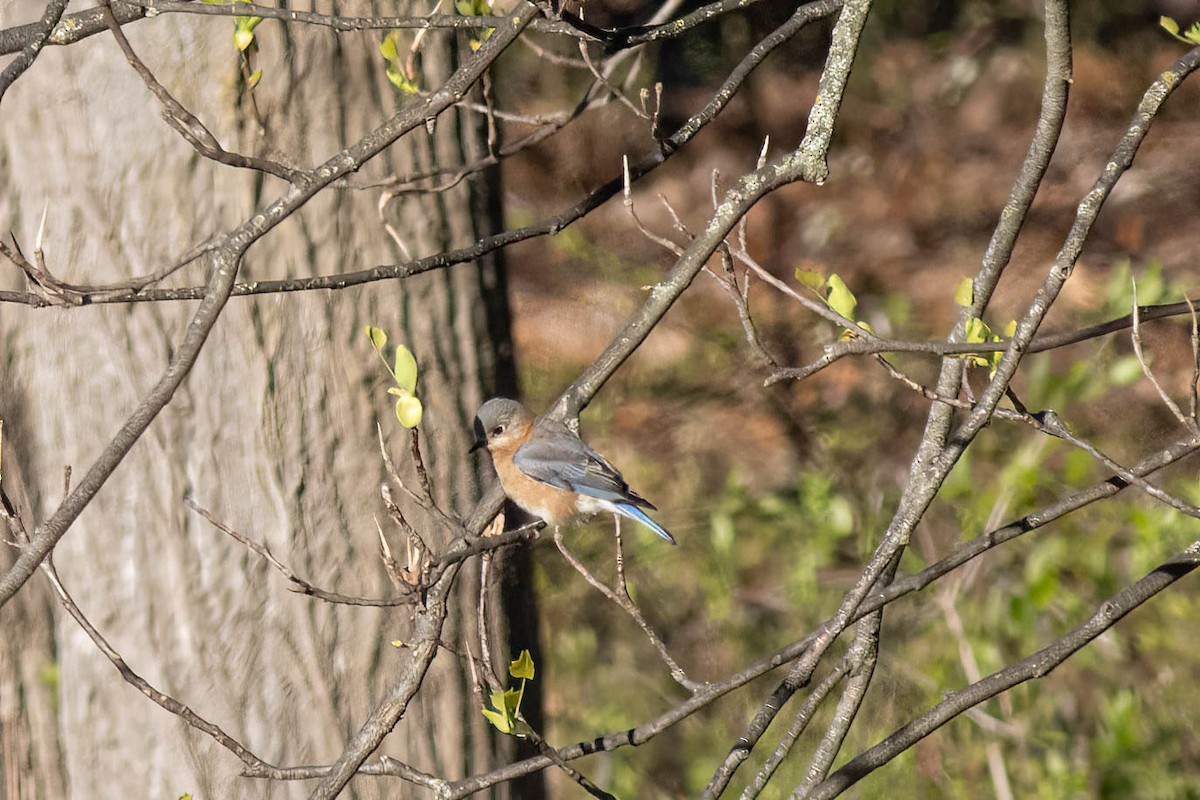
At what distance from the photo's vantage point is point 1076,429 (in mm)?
4539

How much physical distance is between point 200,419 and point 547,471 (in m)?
1.04

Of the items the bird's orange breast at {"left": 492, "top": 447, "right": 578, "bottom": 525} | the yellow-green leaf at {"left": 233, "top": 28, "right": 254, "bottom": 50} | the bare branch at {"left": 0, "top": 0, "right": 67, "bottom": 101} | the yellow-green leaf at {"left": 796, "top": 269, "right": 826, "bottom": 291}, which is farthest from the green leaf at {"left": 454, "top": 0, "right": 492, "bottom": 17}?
the bird's orange breast at {"left": 492, "top": 447, "right": 578, "bottom": 525}

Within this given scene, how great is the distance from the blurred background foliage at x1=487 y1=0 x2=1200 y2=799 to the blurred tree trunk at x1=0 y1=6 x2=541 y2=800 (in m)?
1.77

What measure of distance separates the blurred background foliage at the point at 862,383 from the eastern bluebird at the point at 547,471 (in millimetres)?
1133

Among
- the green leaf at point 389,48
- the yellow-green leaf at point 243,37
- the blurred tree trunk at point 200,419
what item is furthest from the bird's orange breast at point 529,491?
the yellow-green leaf at point 243,37

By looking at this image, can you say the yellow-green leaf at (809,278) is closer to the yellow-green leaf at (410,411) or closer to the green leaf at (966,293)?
the green leaf at (966,293)

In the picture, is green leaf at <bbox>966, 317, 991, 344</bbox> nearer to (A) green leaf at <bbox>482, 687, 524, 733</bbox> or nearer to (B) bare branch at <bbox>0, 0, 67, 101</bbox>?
(A) green leaf at <bbox>482, 687, 524, 733</bbox>

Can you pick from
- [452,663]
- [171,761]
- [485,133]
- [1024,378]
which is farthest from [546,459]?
[1024,378]

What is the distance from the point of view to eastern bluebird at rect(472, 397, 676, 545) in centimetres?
292

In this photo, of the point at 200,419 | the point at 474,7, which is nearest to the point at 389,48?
the point at 474,7

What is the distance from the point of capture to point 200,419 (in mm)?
2396

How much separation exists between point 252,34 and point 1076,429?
135 inches

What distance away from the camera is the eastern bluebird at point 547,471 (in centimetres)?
292

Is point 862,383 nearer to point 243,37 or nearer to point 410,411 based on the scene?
Answer: point 243,37
